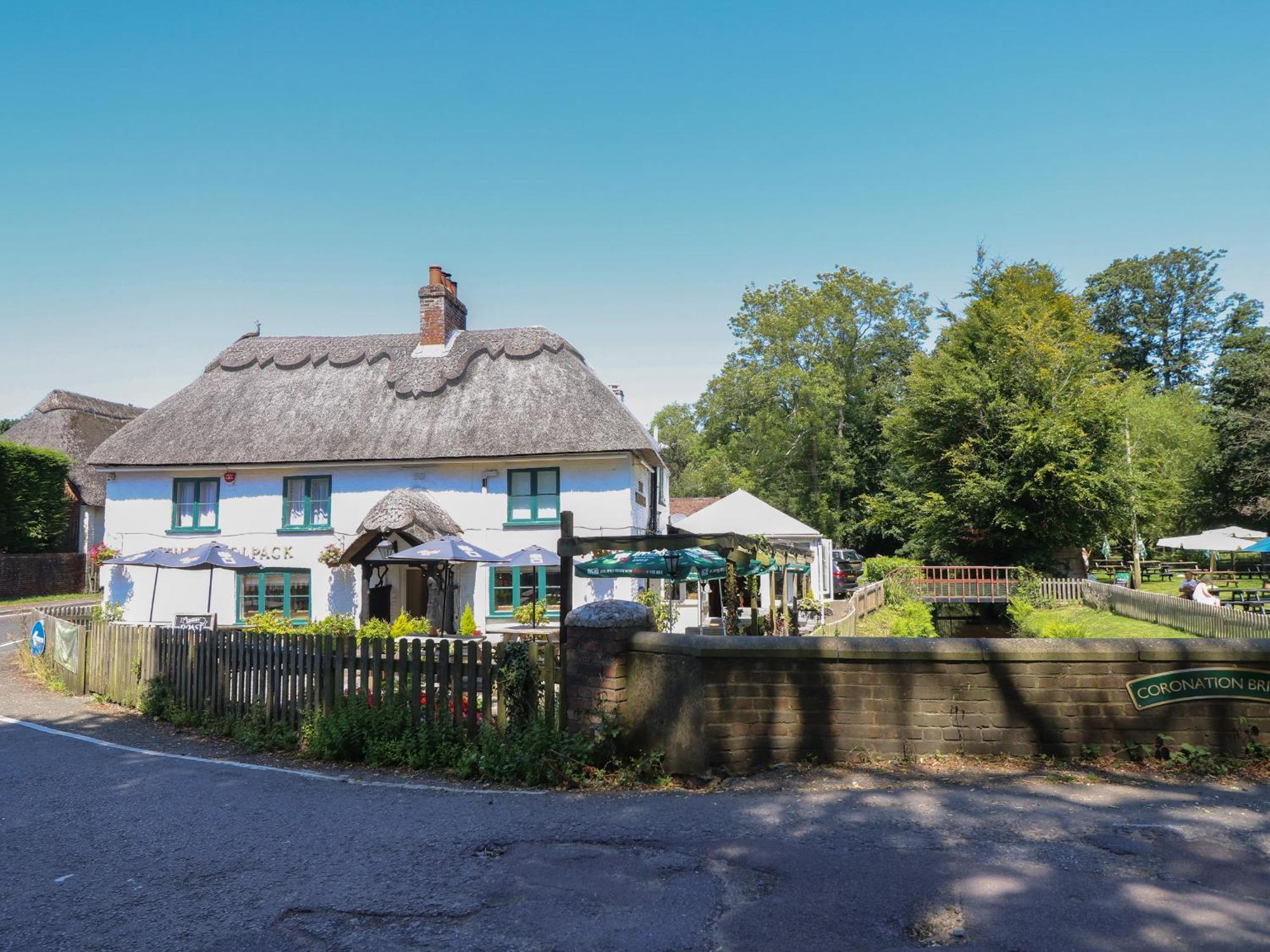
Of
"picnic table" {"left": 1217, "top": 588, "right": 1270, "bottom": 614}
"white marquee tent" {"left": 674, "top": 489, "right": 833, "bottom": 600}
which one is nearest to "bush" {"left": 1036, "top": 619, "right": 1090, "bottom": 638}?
"picnic table" {"left": 1217, "top": 588, "right": 1270, "bottom": 614}

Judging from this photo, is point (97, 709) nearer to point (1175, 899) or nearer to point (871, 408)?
point (1175, 899)

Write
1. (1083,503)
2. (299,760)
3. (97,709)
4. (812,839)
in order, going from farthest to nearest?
(1083,503), (97,709), (299,760), (812,839)

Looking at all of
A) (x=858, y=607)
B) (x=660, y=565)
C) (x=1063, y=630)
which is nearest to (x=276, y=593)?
(x=660, y=565)

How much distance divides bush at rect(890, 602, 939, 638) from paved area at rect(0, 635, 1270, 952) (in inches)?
584

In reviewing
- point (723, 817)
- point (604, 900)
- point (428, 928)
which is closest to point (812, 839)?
point (723, 817)

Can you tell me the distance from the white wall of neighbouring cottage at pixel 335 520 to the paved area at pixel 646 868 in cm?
1551

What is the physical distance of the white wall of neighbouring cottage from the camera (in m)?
22.6

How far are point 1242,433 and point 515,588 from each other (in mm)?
40064

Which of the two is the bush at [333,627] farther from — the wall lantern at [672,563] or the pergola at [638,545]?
the pergola at [638,545]

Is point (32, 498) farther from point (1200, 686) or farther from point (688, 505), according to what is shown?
point (1200, 686)

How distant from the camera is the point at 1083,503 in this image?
Result: 3247 centimetres

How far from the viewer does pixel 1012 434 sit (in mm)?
32938

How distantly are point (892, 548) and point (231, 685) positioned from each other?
4620 centimetres

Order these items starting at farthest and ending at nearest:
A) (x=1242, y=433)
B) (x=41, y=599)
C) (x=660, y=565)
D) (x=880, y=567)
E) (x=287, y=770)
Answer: (x=1242, y=433) < (x=880, y=567) < (x=41, y=599) < (x=660, y=565) < (x=287, y=770)
